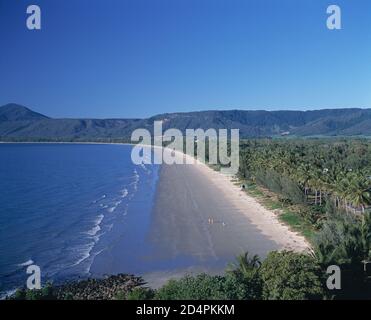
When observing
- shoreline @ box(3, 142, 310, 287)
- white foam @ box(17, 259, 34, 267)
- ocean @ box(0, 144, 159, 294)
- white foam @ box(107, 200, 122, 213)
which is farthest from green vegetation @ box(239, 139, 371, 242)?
white foam @ box(17, 259, 34, 267)

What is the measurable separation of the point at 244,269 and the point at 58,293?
394 inches

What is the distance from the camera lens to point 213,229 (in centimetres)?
3966

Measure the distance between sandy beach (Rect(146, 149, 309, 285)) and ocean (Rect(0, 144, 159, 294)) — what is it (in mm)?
1747

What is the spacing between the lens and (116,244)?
36.4 metres

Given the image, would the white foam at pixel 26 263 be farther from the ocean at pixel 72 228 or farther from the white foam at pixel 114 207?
the white foam at pixel 114 207

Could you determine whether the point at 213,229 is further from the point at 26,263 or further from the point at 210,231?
the point at 26,263

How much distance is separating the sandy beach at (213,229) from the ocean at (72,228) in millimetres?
1747

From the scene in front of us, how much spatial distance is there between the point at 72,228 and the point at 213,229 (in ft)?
42.9

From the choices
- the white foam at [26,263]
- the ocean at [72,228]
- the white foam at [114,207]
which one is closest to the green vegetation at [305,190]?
the ocean at [72,228]

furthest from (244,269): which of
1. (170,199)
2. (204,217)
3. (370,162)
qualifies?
(370,162)

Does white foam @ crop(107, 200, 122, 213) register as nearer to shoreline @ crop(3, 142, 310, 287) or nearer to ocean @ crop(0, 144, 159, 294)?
ocean @ crop(0, 144, 159, 294)

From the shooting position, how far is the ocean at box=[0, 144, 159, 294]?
102 ft

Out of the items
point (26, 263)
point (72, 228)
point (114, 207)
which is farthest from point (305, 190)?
point (26, 263)
